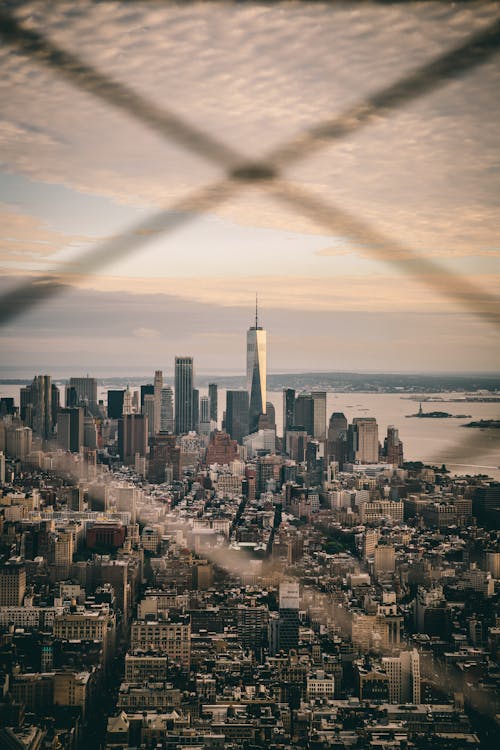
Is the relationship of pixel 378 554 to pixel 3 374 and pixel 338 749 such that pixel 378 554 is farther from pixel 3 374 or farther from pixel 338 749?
pixel 3 374

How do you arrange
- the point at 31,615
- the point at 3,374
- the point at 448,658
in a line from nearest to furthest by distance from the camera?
1. the point at 3,374
2. the point at 448,658
3. the point at 31,615

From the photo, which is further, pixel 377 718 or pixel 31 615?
pixel 31 615

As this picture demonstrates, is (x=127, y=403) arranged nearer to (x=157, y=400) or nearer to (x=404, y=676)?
(x=157, y=400)

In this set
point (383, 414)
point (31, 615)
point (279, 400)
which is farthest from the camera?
point (279, 400)

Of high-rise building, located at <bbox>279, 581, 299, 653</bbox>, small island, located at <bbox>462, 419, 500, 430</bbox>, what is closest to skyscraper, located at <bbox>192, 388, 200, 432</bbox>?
high-rise building, located at <bbox>279, 581, 299, 653</bbox>

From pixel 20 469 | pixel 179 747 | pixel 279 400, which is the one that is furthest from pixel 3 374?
pixel 279 400

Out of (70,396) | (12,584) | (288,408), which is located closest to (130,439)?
(288,408)

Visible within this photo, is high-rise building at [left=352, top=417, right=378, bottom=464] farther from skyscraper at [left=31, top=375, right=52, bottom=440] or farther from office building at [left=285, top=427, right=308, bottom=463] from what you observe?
skyscraper at [left=31, top=375, right=52, bottom=440]
